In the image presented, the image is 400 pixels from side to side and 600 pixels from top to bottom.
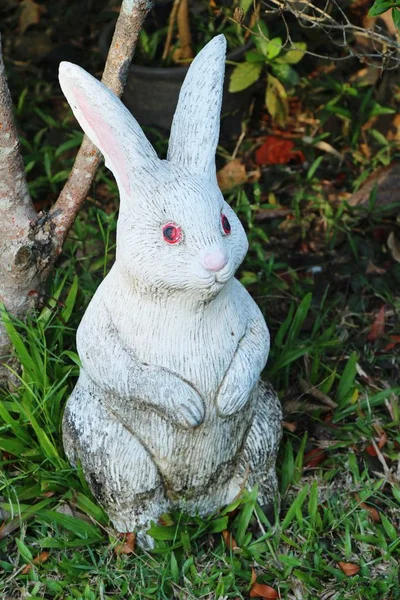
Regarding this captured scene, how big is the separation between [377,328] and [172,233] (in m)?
1.60

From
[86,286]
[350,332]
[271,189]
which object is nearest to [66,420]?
[86,286]

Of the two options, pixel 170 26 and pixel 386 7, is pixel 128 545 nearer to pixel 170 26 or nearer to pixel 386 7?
pixel 386 7

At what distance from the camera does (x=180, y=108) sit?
2.31 m

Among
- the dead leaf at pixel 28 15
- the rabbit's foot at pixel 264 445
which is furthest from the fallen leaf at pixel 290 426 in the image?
the dead leaf at pixel 28 15

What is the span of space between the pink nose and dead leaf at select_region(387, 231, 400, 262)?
181 cm

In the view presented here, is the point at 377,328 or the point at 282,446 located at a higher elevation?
the point at 377,328

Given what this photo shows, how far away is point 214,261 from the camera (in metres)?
2.11

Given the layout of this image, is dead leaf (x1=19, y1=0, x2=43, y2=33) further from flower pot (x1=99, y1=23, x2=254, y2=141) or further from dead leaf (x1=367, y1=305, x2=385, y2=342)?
dead leaf (x1=367, y1=305, x2=385, y2=342)

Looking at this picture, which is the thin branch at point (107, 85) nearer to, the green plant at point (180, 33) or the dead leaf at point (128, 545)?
the dead leaf at point (128, 545)

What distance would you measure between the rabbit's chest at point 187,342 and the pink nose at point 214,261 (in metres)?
0.20

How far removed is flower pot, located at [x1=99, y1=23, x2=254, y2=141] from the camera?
417 centimetres

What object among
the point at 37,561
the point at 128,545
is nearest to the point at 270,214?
the point at 128,545

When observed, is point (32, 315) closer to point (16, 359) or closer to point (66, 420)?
point (16, 359)

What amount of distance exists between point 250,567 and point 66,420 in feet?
2.39
